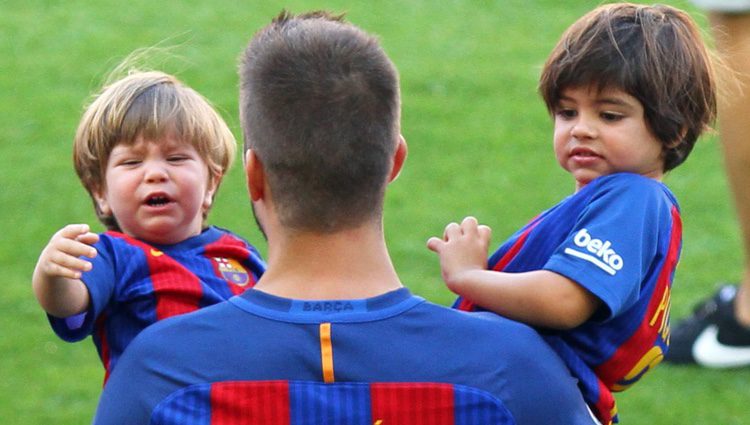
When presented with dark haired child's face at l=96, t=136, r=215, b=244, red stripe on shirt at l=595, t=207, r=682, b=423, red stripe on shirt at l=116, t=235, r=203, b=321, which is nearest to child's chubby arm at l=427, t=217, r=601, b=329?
red stripe on shirt at l=595, t=207, r=682, b=423

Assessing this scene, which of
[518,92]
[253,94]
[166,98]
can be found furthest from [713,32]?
[518,92]

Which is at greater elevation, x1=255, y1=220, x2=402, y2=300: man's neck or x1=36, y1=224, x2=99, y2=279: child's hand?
x1=255, y1=220, x2=402, y2=300: man's neck

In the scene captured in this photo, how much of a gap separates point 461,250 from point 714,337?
3480 mm

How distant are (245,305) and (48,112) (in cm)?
732

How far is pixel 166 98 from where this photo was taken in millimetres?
3189

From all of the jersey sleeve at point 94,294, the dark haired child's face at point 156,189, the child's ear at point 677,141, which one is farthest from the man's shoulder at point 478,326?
the dark haired child's face at point 156,189

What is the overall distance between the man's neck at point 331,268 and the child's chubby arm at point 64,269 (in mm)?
444

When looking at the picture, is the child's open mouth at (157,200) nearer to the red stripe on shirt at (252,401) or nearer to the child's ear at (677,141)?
the red stripe on shirt at (252,401)

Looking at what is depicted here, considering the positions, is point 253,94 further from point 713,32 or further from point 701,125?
point 713,32

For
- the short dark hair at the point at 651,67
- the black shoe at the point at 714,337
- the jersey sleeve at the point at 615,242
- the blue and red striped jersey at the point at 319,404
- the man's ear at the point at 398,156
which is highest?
the short dark hair at the point at 651,67

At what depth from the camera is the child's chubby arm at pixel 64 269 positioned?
2646 mm

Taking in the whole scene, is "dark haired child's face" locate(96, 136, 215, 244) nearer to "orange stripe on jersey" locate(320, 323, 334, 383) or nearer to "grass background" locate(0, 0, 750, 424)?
"orange stripe on jersey" locate(320, 323, 334, 383)

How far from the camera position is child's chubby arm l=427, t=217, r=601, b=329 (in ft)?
8.37

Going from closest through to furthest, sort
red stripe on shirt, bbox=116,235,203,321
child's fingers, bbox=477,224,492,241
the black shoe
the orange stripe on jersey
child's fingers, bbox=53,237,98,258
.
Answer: the orange stripe on jersey
child's fingers, bbox=53,237,98,258
child's fingers, bbox=477,224,492,241
red stripe on shirt, bbox=116,235,203,321
the black shoe
